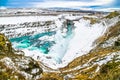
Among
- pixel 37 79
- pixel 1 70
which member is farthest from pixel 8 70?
pixel 37 79

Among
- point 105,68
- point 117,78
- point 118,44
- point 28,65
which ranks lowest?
point 118,44

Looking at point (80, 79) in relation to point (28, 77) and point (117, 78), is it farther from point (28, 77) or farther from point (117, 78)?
point (28, 77)

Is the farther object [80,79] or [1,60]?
[80,79]

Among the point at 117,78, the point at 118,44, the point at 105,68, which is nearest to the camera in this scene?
the point at 117,78

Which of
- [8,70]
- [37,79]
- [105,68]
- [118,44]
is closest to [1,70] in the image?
[8,70]

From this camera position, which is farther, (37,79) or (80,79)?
(80,79)

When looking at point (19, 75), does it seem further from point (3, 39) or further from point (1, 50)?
point (3, 39)

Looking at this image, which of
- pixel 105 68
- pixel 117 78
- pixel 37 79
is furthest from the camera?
pixel 105 68

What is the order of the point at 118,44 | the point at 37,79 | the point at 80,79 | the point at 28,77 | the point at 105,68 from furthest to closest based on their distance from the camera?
the point at 118,44
the point at 80,79
the point at 105,68
the point at 37,79
the point at 28,77

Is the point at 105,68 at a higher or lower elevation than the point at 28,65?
lower
